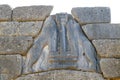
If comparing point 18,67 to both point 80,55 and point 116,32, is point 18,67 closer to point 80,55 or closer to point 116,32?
point 80,55

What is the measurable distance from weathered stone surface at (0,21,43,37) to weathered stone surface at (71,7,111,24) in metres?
→ 0.69

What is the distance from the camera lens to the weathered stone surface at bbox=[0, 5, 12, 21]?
6.69 m

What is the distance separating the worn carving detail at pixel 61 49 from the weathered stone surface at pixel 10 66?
13 centimetres

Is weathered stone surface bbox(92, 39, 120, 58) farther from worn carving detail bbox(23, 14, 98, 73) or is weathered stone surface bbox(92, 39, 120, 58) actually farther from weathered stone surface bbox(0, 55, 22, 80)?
weathered stone surface bbox(0, 55, 22, 80)

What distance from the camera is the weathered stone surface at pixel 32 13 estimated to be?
21.7ft

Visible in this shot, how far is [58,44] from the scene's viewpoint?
251 inches

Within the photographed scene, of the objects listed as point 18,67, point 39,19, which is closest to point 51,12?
point 39,19

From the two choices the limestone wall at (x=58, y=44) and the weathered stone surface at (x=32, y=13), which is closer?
the limestone wall at (x=58, y=44)

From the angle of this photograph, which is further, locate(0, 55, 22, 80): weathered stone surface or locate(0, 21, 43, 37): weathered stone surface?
locate(0, 21, 43, 37): weathered stone surface

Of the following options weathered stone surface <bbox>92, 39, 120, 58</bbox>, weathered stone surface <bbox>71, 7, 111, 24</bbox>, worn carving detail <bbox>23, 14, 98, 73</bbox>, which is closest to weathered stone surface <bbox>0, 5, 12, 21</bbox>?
worn carving detail <bbox>23, 14, 98, 73</bbox>

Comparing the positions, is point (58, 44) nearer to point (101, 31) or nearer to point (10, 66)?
point (101, 31)

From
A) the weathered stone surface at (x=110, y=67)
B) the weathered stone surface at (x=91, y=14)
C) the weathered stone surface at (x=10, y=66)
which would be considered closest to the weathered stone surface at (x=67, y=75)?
the weathered stone surface at (x=110, y=67)

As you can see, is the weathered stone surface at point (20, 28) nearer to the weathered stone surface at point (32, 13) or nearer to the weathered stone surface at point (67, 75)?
the weathered stone surface at point (32, 13)

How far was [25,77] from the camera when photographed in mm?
6340
